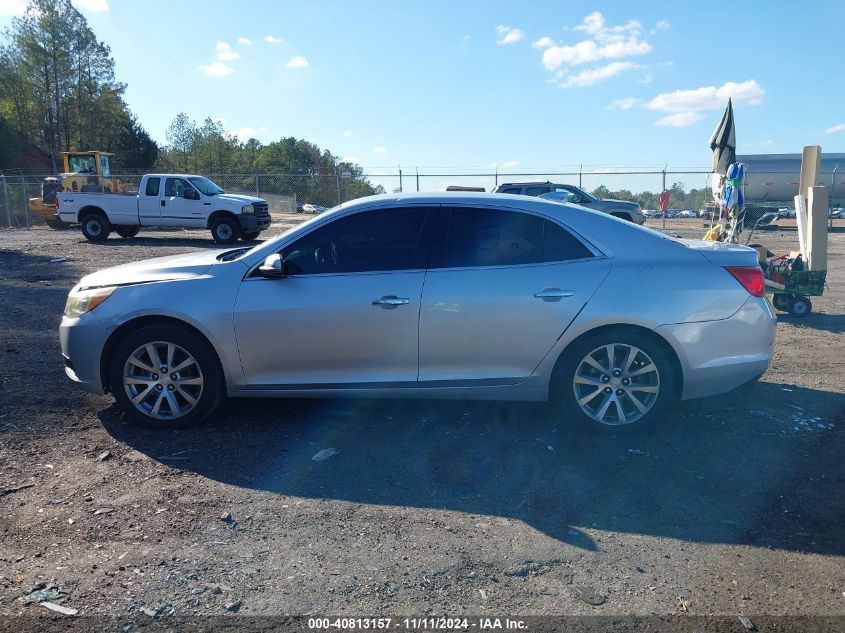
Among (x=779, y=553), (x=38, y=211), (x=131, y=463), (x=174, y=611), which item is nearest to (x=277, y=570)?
(x=174, y=611)

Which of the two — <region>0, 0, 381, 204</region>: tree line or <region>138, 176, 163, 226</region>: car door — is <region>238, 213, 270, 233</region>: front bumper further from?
<region>0, 0, 381, 204</region>: tree line

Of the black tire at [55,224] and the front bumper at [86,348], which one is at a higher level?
the black tire at [55,224]

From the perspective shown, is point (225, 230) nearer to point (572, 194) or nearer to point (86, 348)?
point (572, 194)

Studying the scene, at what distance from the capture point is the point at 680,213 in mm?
36188

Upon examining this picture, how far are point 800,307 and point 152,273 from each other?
8.11m

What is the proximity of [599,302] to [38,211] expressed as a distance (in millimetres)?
31098

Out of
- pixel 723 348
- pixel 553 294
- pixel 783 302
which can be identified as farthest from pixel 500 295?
pixel 783 302

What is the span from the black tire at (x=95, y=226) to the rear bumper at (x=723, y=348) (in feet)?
67.9

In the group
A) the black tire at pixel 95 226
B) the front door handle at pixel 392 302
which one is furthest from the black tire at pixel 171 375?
the black tire at pixel 95 226

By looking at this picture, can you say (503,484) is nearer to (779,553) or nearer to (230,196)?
(779,553)

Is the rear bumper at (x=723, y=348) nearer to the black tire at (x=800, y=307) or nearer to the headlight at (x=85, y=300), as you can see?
the headlight at (x=85, y=300)

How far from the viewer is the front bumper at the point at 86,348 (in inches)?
189

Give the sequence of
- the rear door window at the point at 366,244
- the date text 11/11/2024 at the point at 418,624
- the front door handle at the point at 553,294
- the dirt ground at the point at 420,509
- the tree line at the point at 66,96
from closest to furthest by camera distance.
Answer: the date text 11/11/2024 at the point at 418,624, the dirt ground at the point at 420,509, the front door handle at the point at 553,294, the rear door window at the point at 366,244, the tree line at the point at 66,96

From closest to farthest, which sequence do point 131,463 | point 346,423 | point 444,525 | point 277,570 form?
point 277,570
point 444,525
point 131,463
point 346,423
